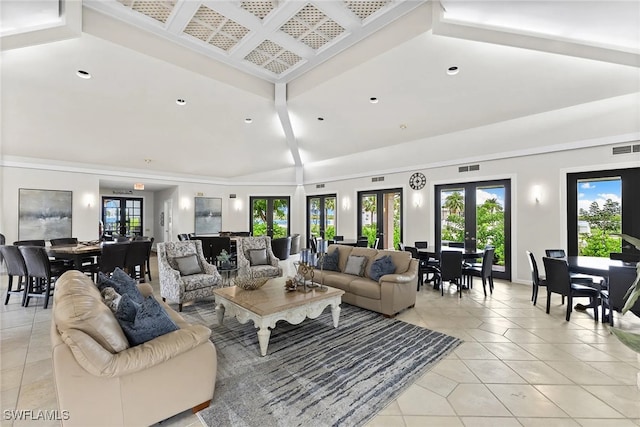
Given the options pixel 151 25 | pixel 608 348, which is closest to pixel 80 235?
pixel 151 25

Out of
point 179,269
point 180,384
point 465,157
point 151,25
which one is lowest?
point 180,384

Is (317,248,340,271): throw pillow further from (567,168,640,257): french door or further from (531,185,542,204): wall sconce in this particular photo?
(567,168,640,257): french door

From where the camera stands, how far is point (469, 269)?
208 inches

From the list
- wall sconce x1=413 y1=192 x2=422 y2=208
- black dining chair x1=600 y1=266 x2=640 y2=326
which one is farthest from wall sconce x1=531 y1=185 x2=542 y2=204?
black dining chair x1=600 y1=266 x2=640 y2=326

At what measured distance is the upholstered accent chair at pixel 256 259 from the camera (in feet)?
17.4

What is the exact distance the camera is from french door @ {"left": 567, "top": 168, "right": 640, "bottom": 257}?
4.80 meters

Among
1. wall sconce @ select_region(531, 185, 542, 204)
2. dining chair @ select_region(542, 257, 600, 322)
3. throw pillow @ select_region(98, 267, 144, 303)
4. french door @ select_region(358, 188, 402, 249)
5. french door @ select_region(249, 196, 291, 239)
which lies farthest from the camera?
french door @ select_region(249, 196, 291, 239)

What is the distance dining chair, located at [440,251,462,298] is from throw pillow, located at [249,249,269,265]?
339 cm

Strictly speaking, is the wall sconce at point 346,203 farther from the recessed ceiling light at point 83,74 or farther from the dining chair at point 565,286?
the recessed ceiling light at point 83,74

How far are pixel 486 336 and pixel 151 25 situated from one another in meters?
5.76

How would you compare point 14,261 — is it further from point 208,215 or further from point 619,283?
point 619,283

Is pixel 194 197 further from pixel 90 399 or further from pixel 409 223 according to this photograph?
pixel 90 399

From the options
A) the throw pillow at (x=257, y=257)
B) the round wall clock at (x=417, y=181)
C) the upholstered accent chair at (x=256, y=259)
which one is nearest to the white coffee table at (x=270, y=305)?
the upholstered accent chair at (x=256, y=259)

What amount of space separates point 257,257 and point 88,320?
3.87 meters
